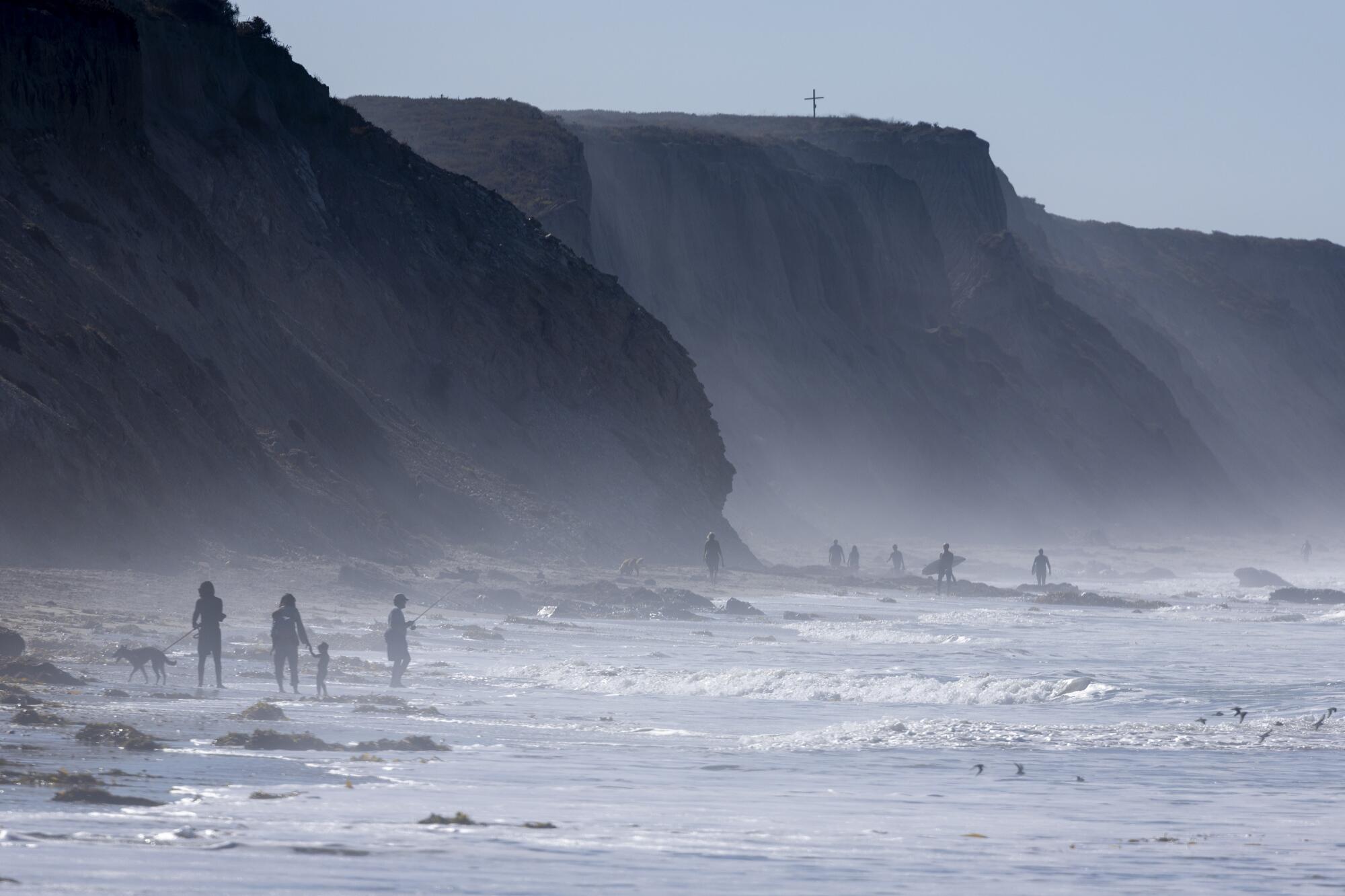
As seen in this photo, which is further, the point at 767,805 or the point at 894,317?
the point at 894,317

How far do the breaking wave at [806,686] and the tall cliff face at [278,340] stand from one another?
36.4 feet

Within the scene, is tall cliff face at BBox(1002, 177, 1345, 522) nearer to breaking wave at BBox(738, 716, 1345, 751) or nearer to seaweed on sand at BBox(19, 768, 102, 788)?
breaking wave at BBox(738, 716, 1345, 751)

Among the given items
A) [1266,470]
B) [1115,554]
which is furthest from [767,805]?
[1266,470]

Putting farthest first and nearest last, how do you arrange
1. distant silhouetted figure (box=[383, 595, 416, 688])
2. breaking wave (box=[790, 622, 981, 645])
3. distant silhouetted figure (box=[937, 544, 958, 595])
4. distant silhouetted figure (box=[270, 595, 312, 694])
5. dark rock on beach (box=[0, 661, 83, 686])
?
distant silhouetted figure (box=[937, 544, 958, 595]) → breaking wave (box=[790, 622, 981, 645]) → distant silhouetted figure (box=[383, 595, 416, 688]) → distant silhouetted figure (box=[270, 595, 312, 694]) → dark rock on beach (box=[0, 661, 83, 686])

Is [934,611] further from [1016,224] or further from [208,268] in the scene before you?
[1016,224]

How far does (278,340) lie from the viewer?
117 ft

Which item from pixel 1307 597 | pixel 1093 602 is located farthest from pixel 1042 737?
pixel 1307 597

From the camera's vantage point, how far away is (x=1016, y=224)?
102188 mm

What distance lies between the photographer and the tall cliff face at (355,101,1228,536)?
6775 cm

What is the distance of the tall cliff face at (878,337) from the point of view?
222ft

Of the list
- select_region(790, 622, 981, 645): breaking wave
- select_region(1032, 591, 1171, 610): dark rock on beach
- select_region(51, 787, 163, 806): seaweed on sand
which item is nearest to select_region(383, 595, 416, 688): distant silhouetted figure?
select_region(51, 787, 163, 806): seaweed on sand

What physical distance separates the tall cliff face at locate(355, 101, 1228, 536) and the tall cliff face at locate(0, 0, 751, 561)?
15.3 metres

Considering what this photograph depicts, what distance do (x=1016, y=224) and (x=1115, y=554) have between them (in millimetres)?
44570

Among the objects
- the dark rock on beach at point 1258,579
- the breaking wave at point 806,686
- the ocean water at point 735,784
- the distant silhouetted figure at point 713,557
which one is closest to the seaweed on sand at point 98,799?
the ocean water at point 735,784
